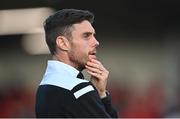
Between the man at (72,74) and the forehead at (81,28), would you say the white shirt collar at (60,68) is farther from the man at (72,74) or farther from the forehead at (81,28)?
the forehead at (81,28)

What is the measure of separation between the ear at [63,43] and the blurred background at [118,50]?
6813 millimetres

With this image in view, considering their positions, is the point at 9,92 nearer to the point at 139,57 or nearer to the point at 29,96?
the point at 29,96

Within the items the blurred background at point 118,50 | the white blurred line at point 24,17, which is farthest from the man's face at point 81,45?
the white blurred line at point 24,17

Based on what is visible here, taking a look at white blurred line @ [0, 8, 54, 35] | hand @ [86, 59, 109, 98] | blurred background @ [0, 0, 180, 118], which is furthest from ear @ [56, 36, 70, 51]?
white blurred line @ [0, 8, 54, 35]

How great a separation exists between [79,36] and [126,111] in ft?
23.4

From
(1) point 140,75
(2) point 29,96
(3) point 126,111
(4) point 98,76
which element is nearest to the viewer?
(4) point 98,76

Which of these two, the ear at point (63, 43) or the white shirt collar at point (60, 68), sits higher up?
the ear at point (63, 43)

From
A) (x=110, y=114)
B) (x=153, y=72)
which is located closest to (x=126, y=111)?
(x=153, y=72)

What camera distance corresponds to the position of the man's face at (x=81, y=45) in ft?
8.42

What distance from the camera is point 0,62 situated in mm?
12078

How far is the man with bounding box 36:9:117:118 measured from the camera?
7.92ft

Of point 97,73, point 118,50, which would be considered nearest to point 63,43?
point 97,73

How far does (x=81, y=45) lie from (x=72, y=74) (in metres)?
0.14

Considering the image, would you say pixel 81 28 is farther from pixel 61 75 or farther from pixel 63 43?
pixel 61 75
